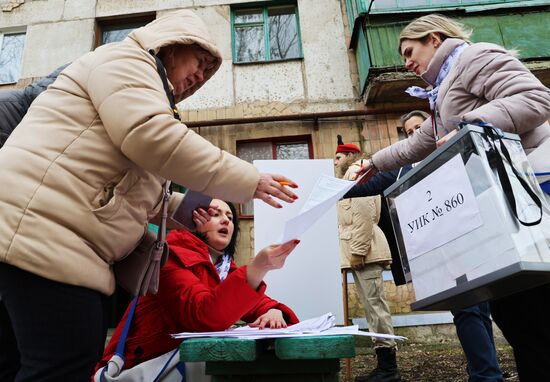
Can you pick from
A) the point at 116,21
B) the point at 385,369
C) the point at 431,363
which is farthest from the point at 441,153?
the point at 116,21

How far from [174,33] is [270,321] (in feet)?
4.03

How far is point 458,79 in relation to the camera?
174 cm

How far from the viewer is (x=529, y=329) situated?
4.97 ft

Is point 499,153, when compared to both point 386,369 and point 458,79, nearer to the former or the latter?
point 458,79

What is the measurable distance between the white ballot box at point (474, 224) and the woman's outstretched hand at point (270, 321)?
591 millimetres

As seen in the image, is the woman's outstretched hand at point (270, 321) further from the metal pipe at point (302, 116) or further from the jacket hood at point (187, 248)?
the metal pipe at point (302, 116)

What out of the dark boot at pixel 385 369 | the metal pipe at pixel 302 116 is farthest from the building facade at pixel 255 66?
the dark boot at pixel 385 369

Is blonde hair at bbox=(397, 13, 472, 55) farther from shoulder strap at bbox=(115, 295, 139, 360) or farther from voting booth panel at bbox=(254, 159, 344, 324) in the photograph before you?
shoulder strap at bbox=(115, 295, 139, 360)

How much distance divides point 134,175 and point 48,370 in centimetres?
55

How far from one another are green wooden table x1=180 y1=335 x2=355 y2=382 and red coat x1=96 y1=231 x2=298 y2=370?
0.99 ft

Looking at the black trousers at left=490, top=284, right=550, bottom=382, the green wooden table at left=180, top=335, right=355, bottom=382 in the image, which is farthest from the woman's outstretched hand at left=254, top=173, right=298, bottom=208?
the black trousers at left=490, top=284, right=550, bottom=382

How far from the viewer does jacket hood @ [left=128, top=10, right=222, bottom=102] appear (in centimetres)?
147

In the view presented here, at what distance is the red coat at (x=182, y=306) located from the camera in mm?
1574

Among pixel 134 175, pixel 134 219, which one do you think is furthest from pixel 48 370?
pixel 134 175
